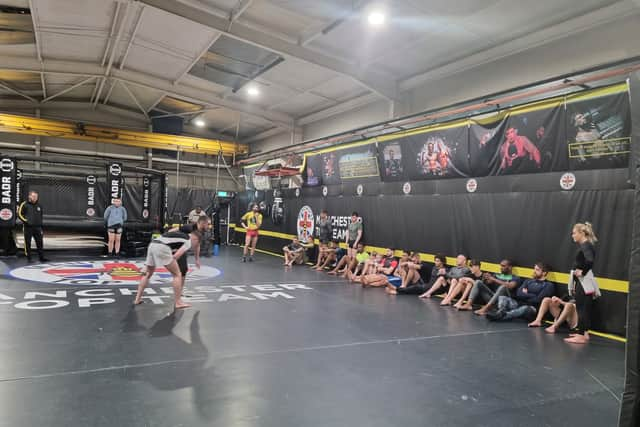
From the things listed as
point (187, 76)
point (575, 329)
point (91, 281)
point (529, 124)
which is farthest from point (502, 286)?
point (187, 76)

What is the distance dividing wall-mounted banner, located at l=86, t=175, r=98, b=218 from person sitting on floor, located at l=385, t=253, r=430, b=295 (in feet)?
29.0

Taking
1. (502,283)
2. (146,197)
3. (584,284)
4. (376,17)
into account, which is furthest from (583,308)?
(146,197)

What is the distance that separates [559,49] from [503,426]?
6.52m

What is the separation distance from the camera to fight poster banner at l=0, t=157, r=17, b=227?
985cm

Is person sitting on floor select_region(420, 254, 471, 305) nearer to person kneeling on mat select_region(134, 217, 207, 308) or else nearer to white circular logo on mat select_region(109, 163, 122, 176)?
person kneeling on mat select_region(134, 217, 207, 308)

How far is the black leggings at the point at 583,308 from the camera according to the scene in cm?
498

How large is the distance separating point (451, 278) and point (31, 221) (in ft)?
31.3

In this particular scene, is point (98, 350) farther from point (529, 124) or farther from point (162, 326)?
point (529, 124)

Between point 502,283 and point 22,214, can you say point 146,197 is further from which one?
point 502,283

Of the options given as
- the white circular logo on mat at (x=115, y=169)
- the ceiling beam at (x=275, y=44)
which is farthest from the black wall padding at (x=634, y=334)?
the white circular logo on mat at (x=115, y=169)

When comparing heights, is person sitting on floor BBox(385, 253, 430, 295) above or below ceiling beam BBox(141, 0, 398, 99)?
below

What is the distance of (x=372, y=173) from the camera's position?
32.3 ft

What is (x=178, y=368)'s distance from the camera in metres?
3.62

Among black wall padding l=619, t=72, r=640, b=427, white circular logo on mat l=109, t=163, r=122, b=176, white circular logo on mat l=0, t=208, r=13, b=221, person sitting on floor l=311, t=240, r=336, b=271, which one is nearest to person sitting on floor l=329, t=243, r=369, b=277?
person sitting on floor l=311, t=240, r=336, b=271
